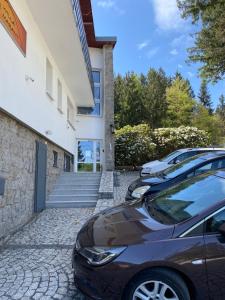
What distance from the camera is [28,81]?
8.69 meters

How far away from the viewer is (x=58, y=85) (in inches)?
550

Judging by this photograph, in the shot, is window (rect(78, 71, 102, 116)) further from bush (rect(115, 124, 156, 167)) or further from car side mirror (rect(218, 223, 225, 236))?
car side mirror (rect(218, 223, 225, 236))

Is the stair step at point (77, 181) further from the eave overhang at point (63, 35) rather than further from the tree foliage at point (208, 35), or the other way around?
the tree foliage at point (208, 35)

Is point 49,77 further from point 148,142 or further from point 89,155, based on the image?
point 148,142

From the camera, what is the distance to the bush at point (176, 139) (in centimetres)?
2455

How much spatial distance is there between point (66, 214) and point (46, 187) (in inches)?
64.5

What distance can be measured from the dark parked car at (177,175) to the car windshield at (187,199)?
8.09 feet

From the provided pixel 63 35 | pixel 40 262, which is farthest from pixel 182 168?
pixel 63 35

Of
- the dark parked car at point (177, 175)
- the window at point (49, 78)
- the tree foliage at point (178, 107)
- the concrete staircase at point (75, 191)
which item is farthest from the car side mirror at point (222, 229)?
the tree foliage at point (178, 107)

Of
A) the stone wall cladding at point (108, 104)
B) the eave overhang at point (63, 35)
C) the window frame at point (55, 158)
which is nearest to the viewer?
the eave overhang at point (63, 35)

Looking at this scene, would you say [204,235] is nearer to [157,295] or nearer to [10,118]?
[157,295]

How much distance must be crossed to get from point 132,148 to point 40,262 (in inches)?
668

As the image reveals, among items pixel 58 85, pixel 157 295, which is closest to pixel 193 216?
pixel 157 295

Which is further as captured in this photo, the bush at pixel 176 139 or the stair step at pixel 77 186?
the bush at pixel 176 139
